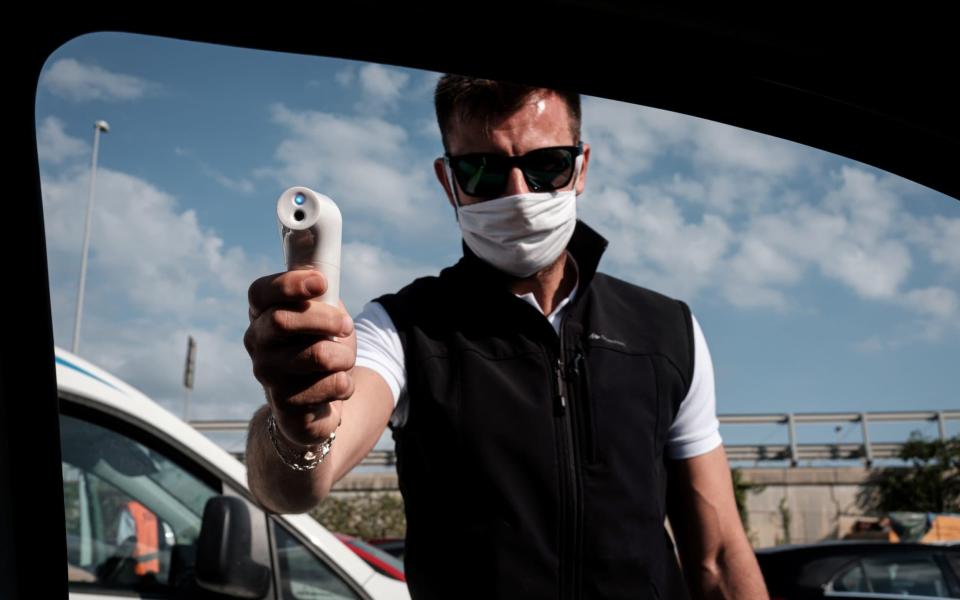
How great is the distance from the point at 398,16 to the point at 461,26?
0.06 metres

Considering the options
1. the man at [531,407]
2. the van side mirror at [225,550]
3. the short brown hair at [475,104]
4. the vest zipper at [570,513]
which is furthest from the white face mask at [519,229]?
the van side mirror at [225,550]

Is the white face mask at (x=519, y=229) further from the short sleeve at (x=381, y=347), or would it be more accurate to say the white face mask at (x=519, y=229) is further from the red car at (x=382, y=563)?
the red car at (x=382, y=563)

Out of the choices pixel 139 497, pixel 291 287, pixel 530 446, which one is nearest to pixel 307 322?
pixel 291 287

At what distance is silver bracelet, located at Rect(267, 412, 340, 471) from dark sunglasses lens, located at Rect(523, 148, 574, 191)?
1021 mm

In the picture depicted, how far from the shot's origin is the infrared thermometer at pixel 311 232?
1095 mm

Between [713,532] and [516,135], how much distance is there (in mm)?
1073

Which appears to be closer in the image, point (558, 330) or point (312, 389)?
point (312, 389)

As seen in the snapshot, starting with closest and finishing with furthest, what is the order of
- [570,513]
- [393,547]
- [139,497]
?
[570,513]
[139,497]
[393,547]

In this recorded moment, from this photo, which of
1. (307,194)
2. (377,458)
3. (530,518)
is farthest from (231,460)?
(377,458)

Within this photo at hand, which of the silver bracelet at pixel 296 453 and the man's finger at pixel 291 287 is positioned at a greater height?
the man's finger at pixel 291 287

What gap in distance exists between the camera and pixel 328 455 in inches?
62.7

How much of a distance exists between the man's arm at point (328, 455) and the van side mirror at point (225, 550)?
116cm

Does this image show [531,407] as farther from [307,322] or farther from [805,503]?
[805,503]

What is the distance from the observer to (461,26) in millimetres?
940
